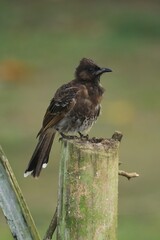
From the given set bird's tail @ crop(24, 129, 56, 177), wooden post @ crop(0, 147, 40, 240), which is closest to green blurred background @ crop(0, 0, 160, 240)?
bird's tail @ crop(24, 129, 56, 177)

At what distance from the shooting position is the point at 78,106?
6.07 meters

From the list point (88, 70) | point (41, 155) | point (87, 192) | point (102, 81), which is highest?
point (87, 192)

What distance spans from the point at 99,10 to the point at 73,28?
3.33 ft

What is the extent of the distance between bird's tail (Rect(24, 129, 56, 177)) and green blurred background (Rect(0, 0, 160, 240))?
2029 millimetres

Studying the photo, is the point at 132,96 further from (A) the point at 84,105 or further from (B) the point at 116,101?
(A) the point at 84,105

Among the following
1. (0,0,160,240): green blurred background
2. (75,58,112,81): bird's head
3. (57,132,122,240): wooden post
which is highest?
(57,132,122,240): wooden post

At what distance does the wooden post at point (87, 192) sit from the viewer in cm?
360

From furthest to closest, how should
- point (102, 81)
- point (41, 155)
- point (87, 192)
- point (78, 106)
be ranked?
1. point (102, 81)
2. point (78, 106)
3. point (41, 155)
4. point (87, 192)

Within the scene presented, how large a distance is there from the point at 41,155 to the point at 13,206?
1817mm

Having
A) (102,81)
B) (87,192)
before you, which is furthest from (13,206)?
(102,81)

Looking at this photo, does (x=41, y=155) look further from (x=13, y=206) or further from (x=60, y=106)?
(x=13, y=206)

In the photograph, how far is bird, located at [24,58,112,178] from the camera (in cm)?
601

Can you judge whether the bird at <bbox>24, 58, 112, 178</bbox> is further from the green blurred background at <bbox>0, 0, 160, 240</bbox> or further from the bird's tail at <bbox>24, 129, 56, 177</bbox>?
the green blurred background at <bbox>0, 0, 160, 240</bbox>

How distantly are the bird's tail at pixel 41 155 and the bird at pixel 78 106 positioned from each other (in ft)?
0.11
